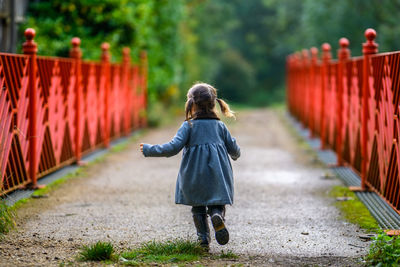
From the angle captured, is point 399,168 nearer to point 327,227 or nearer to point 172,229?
point 327,227

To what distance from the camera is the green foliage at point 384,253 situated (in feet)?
15.7

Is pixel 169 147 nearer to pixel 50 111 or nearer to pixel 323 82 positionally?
pixel 50 111

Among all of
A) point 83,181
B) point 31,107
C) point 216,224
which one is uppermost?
point 31,107

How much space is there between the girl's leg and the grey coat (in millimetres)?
160

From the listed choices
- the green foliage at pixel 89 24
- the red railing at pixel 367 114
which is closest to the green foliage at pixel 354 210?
the red railing at pixel 367 114

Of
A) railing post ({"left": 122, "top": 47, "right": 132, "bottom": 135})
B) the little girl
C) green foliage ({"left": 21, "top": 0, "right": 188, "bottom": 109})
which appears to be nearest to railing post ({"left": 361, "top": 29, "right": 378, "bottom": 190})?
the little girl

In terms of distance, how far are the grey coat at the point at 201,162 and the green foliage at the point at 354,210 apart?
1.69 m

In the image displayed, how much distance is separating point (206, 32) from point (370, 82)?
30.8 meters

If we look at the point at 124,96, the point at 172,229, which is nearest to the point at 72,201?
the point at 172,229

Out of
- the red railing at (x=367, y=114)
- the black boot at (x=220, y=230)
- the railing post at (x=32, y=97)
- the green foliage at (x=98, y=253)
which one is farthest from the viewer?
the railing post at (x=32, y=97)

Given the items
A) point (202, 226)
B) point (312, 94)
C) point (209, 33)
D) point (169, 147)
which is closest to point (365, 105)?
point (202, 226)

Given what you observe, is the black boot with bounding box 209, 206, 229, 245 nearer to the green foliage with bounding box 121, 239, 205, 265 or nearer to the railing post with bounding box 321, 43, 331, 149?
the green foliage with bounding box 121, 239, 205, 265

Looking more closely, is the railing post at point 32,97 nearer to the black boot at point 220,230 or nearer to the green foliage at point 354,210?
the green foliage at point 354,210

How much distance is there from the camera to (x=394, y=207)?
21.8 feet
